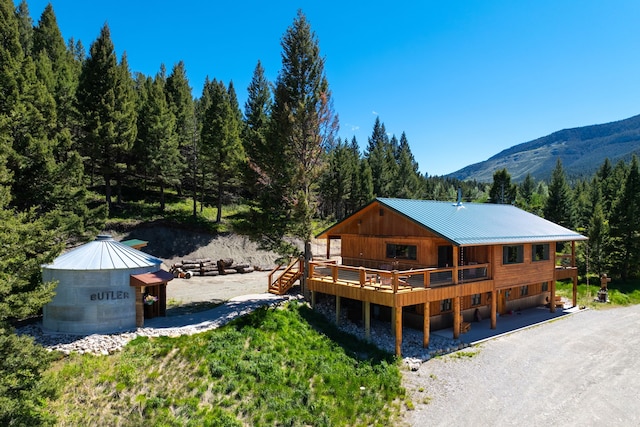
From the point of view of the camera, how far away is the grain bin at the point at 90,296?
1452 centimetres

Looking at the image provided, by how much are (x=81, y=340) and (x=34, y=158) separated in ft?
32.7

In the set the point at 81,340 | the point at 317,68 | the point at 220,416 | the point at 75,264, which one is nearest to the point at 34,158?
the point at 75,264

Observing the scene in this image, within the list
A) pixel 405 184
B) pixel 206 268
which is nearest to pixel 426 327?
pixel 206 268

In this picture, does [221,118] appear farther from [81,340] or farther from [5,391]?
[5,391]

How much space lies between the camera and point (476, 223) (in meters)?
20.5

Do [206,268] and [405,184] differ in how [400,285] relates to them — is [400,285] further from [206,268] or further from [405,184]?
[405,184]

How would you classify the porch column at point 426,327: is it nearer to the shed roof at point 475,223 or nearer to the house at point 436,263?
the house at point 436,263

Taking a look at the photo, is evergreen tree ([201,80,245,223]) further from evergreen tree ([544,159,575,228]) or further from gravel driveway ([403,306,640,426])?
evergreen tree ([544,159,575,228])

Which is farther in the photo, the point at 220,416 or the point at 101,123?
the point at 101,123

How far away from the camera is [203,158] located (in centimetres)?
3753

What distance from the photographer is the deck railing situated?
16.1 m

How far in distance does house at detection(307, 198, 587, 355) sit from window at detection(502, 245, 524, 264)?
52 mm

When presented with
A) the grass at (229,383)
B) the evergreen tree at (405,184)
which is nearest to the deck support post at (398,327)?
the grass at (229,383)

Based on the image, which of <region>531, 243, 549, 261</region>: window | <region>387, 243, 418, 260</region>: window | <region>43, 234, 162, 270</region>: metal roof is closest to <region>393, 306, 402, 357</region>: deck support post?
<region>387, 243, 418, 260</region>: window
